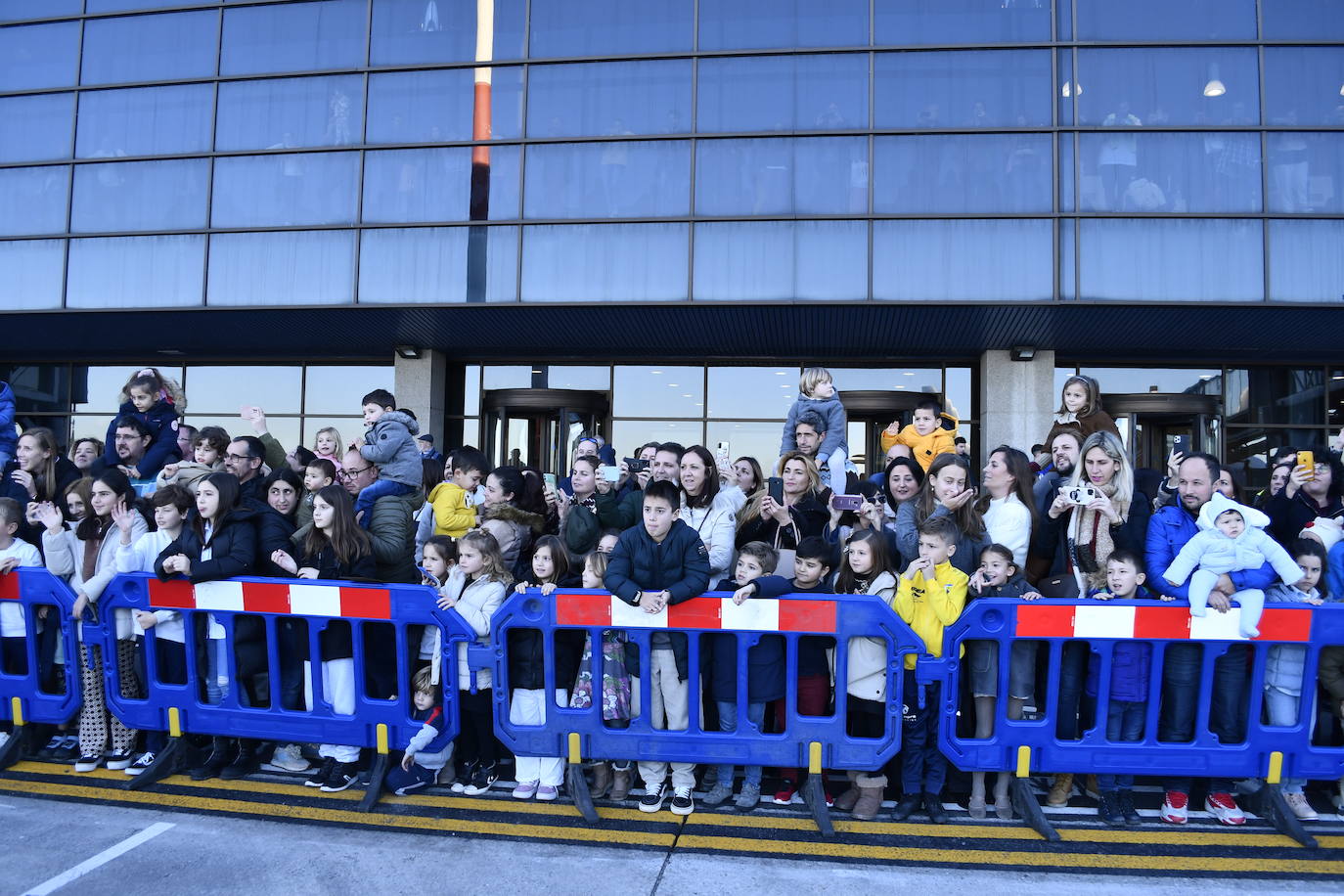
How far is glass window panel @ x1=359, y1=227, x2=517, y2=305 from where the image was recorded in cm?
1300

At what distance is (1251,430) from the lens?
14477mm

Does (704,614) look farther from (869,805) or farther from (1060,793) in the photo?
(1060,793)

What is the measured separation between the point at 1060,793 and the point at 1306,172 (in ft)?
39.5

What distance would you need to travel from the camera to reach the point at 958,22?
12.5m

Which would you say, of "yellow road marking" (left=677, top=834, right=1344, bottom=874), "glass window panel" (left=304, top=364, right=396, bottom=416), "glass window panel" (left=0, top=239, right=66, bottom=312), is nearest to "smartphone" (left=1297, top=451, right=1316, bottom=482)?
"yellow road marking" (left=677, top=834, right=1344, bottom=874)

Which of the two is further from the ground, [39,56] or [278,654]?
[39,56]

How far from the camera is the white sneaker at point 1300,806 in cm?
409

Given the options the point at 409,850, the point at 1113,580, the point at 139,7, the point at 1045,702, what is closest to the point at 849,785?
the point at 1045,702

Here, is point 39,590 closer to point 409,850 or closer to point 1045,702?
point 409,850

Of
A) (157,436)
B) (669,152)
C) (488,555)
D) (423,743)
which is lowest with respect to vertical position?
(423,743)

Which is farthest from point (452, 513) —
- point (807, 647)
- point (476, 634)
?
point (807, 647)

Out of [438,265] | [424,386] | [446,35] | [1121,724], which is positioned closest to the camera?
[1121,724]

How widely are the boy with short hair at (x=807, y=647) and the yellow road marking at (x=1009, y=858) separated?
49cm

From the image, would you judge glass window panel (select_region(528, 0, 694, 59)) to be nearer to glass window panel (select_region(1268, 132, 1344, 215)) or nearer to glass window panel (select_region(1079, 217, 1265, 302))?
glass window panel (select_region(1079, 217, 1265, 302))
